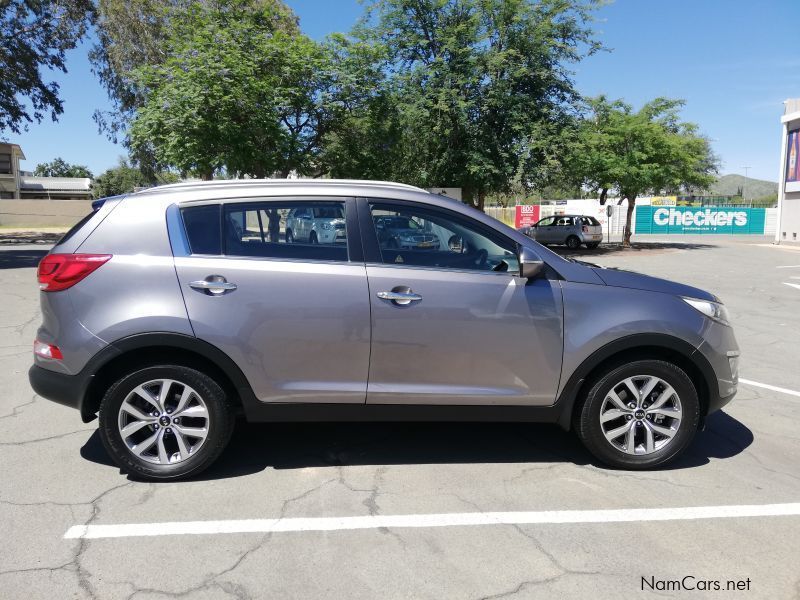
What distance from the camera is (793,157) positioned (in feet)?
98.3

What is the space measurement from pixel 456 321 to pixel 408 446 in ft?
4.00

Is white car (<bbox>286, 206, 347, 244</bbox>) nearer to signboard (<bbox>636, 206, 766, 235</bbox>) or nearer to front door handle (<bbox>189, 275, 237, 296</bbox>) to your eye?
front door handle (<bbox>189, 275, 237, 296</bbox>)

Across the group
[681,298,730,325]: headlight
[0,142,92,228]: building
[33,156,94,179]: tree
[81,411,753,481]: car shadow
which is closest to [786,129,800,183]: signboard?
[81,411,753,481]: car shadow

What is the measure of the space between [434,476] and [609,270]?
1.79 metres

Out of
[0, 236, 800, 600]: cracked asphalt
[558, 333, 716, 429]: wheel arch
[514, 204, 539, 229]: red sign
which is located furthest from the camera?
[514, 204, 539, 229]: red sign

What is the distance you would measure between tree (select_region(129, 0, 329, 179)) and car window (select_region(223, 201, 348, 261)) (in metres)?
15.2

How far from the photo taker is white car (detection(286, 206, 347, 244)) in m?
3.85

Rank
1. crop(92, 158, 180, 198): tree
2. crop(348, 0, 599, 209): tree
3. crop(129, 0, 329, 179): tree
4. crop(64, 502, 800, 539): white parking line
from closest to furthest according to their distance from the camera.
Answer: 1. crop(64, 502, 800, 539): white parking line
2. crop(129, 0, 329, 179): tree
3. crop(348, 0, 599, 209): tree
4. crop(92, 158, 180, 198): tree

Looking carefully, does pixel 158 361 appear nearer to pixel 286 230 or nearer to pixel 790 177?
pixel 286 230

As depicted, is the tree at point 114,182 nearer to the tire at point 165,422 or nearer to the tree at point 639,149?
the tree at point 639,149

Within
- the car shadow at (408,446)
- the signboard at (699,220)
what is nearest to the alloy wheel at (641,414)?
the car shadow at (408,446)

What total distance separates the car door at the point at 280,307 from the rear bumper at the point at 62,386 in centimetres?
79

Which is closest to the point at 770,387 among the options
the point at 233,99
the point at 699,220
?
the point at 233,99

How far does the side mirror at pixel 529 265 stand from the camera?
12.2 ft
